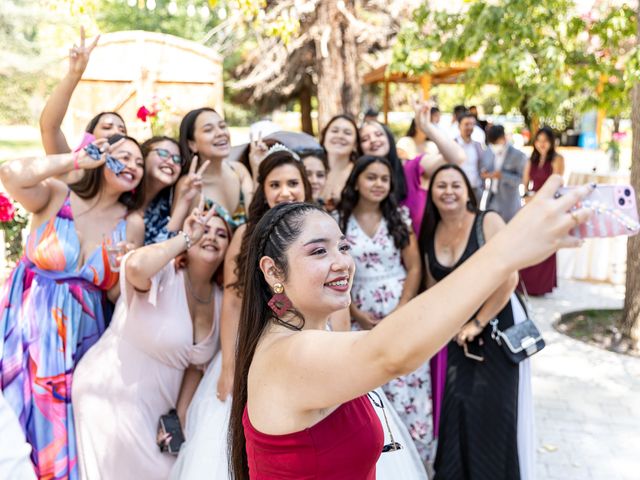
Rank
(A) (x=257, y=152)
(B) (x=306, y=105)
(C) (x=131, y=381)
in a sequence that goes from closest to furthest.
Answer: (C) (x=131, y=381) → (A) (x=257, y=152) → (B) (x=306, y=105)

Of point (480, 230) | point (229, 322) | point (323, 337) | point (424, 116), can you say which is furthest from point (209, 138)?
point (323, 337)

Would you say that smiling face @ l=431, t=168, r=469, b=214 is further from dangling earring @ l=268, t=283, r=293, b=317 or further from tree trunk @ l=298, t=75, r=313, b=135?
tree trunk @ l=298, t=75, r=313, b=135

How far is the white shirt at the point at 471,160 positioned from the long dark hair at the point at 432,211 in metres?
4.42

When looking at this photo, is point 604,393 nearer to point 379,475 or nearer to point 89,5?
point 379,475

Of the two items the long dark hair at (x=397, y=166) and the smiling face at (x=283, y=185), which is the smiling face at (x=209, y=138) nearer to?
the smiling face at (x=283, y=185)

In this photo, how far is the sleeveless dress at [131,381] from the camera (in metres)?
3.05

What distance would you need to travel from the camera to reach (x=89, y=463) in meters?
3.05

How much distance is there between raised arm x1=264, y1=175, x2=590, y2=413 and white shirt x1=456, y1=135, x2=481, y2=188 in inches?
272

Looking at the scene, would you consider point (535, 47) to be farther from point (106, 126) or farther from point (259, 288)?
point (259, 288)

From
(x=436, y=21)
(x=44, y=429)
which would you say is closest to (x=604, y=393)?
(x=436, y=21)

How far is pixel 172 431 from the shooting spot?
3.13m

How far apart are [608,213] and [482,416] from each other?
259 cm

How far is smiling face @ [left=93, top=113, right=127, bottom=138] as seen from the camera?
3.99m

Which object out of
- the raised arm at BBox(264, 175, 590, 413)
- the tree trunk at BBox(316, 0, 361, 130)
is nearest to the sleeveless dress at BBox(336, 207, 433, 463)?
the raised arm at BBox(264, 175, 590, 413)
